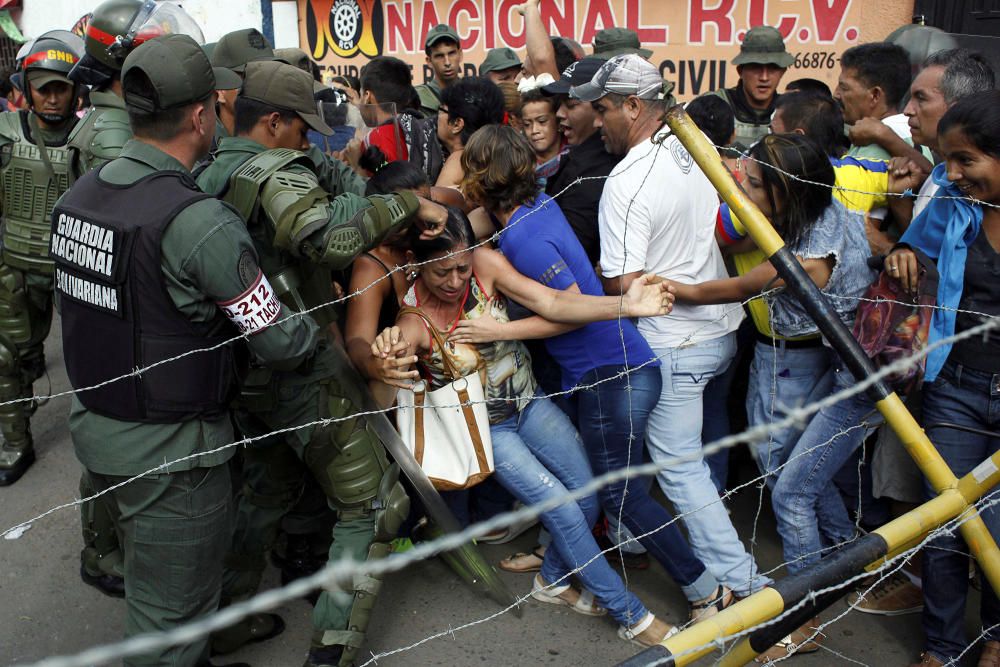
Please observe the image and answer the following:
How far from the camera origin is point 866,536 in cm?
207

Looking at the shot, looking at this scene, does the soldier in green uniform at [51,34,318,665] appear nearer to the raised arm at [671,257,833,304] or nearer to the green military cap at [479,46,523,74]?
the raised arm at [671,257,833,304]

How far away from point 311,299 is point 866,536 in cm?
201

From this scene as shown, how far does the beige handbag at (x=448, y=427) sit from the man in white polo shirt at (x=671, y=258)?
0.67m

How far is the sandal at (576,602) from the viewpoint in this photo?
144 inches

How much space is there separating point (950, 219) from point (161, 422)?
8.40 feet

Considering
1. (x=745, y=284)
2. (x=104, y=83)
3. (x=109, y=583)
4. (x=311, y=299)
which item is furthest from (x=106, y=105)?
(x=745, y=284)

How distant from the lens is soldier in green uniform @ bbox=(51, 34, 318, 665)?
252cm

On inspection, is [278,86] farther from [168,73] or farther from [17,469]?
[17,469]

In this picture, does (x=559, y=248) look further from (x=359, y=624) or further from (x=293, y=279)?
(x=359, y=624)

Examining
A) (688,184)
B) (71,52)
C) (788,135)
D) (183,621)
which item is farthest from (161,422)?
(71,52)

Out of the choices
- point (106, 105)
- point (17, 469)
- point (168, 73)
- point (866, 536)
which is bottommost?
point (17, 469)

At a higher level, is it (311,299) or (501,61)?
(501,61)

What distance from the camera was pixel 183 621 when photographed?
2.79 m

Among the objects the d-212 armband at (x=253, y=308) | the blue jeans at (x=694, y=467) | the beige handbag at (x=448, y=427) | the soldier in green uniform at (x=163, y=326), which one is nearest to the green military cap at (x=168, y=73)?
the soldier in green uniform at (x=163, y=326)
